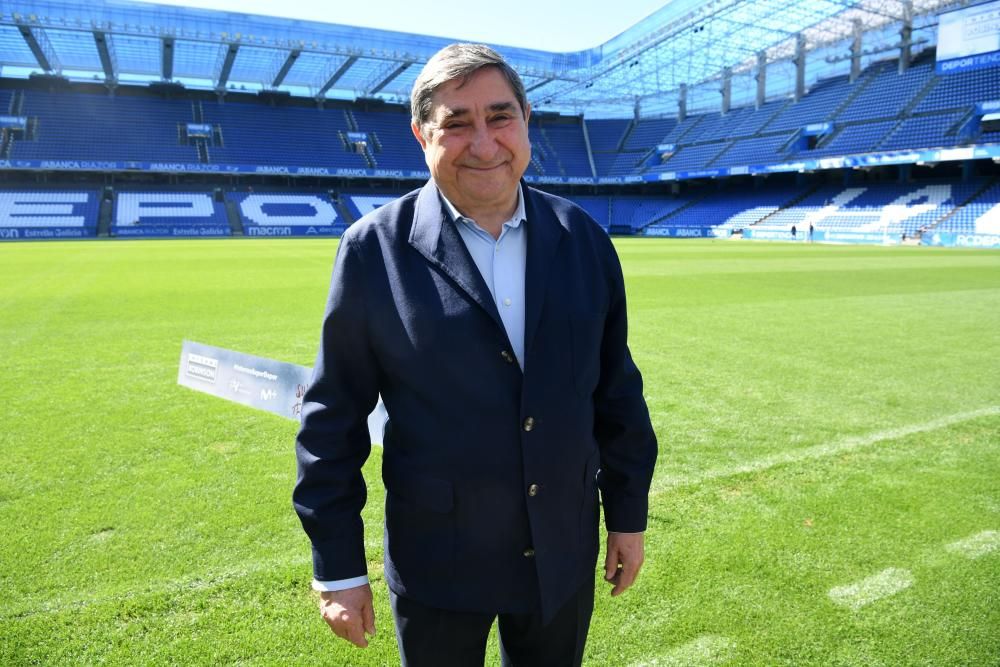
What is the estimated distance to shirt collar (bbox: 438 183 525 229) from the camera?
1670 millimetres

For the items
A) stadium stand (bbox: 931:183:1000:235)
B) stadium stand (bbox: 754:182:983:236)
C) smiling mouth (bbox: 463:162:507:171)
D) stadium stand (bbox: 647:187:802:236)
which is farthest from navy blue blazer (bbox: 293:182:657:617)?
stadium stand (bbox: 647:187:802:236)

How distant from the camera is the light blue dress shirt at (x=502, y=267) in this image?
1.66 meters

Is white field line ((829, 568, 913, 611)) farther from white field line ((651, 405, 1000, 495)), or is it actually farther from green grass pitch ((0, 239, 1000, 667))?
white field line ((651, 405, 1000, 495))

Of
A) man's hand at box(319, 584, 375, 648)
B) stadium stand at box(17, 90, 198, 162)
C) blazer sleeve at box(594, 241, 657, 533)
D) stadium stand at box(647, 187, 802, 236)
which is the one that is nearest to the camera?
man's hand at box(319, 584, 375, 648)

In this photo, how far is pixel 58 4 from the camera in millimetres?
35250

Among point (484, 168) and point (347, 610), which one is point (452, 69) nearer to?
point (484, 168)

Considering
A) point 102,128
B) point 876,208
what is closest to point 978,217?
point 876,208

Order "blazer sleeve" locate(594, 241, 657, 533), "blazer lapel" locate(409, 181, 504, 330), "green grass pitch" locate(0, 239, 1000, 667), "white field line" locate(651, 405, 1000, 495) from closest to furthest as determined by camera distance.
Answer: "blazer lapel" locate(409, 181, 504, 330)
"blazer sleeve" locate(594, 241, 657, 533)
"green grass pitch" locate(0, 239, 1000, 667)
"white field line" locate(651, 405, 1000, 495)

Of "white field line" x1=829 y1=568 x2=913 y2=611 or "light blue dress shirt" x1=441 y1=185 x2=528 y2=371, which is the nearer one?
"light blue dress shirt" x1=441 y1=185 x2=528 y2=371

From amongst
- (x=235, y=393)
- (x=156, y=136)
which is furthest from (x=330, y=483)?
(x=156, y=136)

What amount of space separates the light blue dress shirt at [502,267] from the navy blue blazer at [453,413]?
0.04 m

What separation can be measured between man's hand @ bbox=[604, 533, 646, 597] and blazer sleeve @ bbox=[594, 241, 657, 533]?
4 cm

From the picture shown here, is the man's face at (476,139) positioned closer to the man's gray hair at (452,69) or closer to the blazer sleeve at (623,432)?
the man's gray hair at (452,69)

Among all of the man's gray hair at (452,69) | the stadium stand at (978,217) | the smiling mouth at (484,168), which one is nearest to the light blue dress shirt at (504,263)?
the smiling mouth at (484,168)
